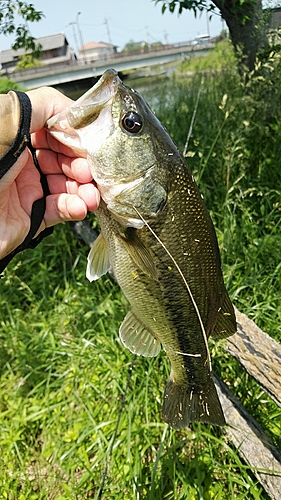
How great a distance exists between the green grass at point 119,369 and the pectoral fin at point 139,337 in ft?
1.67

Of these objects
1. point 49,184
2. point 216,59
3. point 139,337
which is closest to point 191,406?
point 139,337

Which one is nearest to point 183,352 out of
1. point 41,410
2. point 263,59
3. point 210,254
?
point 210,254

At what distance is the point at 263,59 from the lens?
3.58 m

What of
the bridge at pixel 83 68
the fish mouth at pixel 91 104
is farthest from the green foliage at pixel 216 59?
the bridge at pixel 83 68

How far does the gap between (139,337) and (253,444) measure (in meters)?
0.92

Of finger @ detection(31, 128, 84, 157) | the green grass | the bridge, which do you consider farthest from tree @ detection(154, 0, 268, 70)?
the bridge

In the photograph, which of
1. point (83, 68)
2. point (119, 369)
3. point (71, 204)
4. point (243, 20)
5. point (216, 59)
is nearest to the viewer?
point (71, 204)

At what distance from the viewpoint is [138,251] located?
166 cm

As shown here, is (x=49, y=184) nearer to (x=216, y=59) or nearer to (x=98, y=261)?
(x=98, y=261)

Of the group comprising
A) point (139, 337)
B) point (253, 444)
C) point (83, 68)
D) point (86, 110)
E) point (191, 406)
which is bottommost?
point (83, 68)

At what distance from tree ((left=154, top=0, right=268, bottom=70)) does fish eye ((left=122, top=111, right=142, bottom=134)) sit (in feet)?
8.03

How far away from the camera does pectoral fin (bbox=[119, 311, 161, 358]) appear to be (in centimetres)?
191

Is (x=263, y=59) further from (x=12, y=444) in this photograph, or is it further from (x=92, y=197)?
(x=12, y=444)

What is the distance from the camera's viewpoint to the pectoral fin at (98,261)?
185 cm
